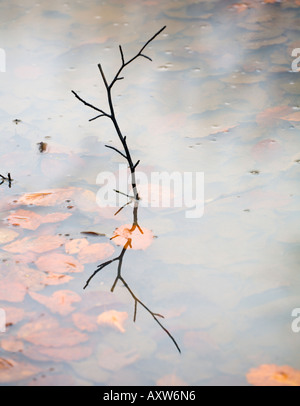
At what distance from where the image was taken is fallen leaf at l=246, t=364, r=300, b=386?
1086mm

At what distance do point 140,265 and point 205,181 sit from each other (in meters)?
0.43

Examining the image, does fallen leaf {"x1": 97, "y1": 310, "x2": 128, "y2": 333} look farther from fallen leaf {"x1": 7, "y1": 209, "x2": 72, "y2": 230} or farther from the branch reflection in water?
fallen leaf {"x1": 7, "y1": 209, "x2": 72, "y2": 230}

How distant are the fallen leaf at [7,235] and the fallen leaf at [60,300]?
23cm

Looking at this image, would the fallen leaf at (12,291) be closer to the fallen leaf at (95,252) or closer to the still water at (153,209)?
the still water at (153,209)

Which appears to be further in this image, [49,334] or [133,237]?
[133,237]

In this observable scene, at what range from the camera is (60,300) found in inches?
49.5

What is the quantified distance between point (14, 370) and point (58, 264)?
32 centimetres

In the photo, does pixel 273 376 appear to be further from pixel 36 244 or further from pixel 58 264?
pixel 36 244

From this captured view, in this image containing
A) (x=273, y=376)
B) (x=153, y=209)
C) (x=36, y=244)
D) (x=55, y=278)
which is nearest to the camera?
(x=273, y=376)

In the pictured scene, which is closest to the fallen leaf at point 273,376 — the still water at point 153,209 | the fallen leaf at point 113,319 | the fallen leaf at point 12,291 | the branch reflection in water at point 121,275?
the still water at point 153,209

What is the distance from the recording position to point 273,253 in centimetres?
139

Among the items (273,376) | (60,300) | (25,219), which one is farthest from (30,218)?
(273,376)

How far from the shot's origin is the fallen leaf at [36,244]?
1407mm

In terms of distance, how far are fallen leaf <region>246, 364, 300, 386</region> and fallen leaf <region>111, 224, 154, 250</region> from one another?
1.54 feet
